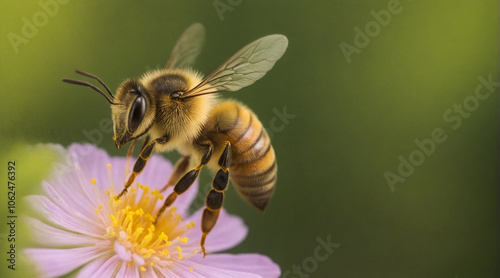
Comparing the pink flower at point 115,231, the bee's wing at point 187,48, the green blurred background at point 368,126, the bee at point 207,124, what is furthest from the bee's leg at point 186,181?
the green blurred background at point 368,126

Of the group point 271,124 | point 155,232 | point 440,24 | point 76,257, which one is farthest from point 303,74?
point 76,257

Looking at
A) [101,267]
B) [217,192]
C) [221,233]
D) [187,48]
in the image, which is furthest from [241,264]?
[187,48]

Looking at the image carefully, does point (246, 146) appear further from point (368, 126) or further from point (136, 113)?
point (368, 126)

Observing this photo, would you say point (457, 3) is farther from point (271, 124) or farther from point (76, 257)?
point (76, 257)

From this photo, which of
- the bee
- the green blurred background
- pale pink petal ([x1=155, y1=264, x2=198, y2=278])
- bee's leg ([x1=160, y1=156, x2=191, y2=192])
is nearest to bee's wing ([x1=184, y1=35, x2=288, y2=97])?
the bee

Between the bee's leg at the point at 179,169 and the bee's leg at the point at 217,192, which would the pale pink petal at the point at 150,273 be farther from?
the bee's leg at the point at 179,169
